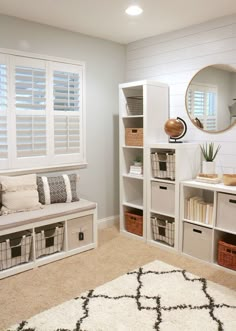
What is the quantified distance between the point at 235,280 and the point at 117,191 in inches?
80.7

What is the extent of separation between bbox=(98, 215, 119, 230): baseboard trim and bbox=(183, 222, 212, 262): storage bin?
4.20ft

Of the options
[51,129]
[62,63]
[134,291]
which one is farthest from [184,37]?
[134,291]

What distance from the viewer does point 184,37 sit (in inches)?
144

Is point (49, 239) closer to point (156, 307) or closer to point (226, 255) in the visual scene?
point (156, 307)

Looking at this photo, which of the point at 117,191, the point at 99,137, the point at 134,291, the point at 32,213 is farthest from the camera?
the point at 117,191

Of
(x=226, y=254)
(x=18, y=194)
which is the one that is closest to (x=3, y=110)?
(x=18, y=194)

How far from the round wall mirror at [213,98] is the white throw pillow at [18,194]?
1.94 metres

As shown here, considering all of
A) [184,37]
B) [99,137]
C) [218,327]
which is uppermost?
[184,37]

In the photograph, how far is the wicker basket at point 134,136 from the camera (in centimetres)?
377

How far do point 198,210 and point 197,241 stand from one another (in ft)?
1.05

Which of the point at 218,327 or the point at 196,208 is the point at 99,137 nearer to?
the point at 196,208

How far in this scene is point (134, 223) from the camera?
3947mm

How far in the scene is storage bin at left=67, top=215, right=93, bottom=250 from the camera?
3.38 m

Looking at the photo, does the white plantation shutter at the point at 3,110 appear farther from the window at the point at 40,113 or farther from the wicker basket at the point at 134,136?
the wicker basket at the point at 134,136
